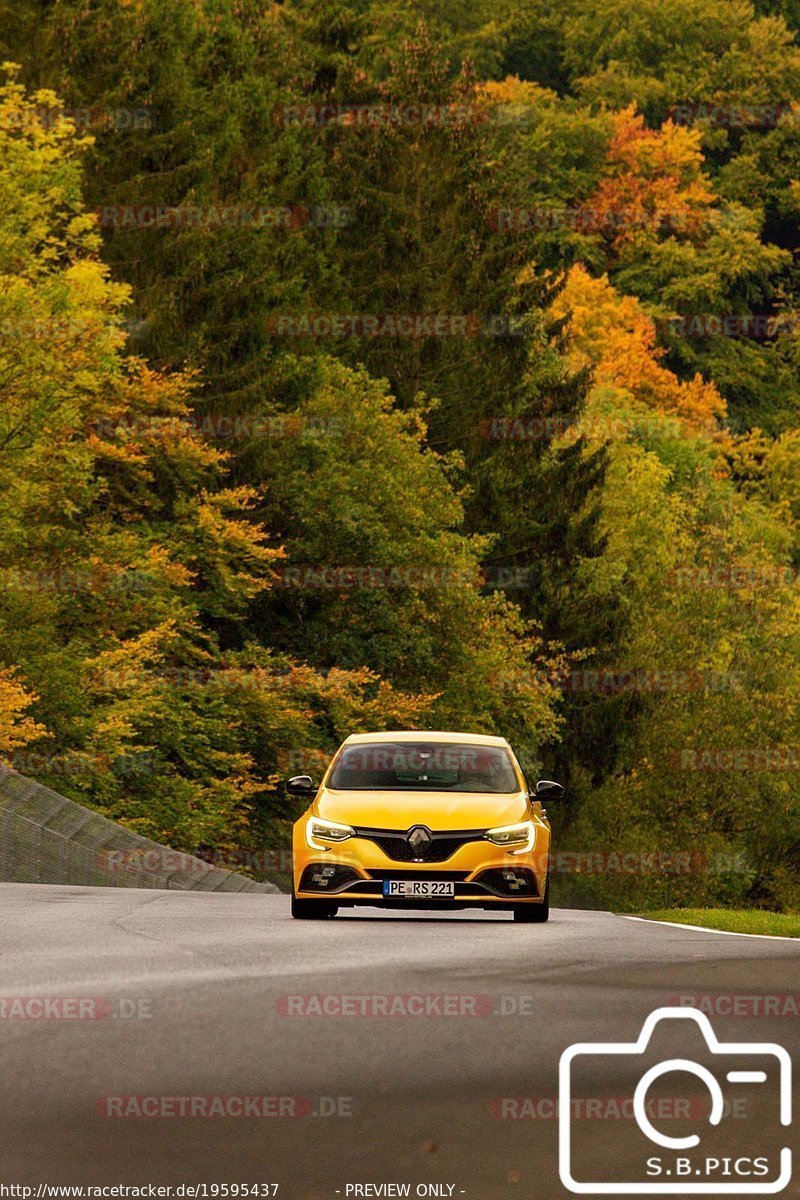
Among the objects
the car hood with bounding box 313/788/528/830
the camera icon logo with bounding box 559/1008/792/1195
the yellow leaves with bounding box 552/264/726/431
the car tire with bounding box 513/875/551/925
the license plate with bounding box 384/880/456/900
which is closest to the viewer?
the camera icon logo with bounding box 559/1008/792/1195

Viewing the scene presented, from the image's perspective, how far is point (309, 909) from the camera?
18.7 metres

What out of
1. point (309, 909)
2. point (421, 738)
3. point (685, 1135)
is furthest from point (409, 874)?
point (685, 1135)

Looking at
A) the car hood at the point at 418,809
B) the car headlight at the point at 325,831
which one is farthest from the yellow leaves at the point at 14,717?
the car headlight at the point at 325,831

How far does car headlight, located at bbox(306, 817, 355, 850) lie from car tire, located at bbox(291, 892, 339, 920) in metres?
0.50

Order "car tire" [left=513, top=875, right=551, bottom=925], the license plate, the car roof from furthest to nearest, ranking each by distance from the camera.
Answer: the car roof, "car tire" [left=513, top=875, right=551, bottom=925], the license plate

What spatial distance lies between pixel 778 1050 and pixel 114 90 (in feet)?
172

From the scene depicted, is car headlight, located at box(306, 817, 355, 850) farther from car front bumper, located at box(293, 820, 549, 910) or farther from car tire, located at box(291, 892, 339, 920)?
car tire, located at box(291, 892, 339, 920)

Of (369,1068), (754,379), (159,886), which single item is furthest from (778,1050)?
(754,379)

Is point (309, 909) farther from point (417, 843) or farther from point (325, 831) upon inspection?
point (417, 843)

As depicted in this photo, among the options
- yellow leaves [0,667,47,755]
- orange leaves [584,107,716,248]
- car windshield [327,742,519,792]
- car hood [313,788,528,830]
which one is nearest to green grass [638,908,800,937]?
car windshield [327,742,519,792]

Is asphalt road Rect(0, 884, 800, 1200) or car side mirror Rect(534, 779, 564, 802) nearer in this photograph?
asphalt road Rect(0, 884, 800, 1200)

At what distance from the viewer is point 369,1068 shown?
8797 millimetres

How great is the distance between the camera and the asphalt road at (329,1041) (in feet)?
22.2

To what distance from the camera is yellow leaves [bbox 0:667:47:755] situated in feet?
122
